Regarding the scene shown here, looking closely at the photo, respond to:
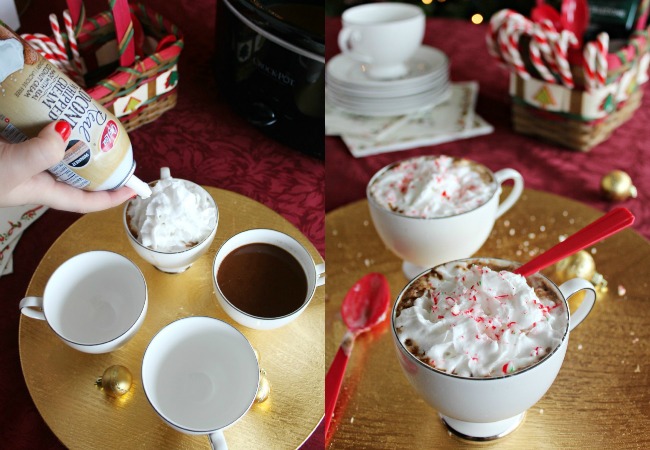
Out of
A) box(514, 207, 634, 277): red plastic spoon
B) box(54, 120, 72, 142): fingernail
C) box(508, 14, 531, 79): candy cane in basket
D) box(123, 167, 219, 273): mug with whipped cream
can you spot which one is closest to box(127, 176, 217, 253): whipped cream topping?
box(123, 167, 219, 273): mug with whipped cream

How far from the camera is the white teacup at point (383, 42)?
92cm

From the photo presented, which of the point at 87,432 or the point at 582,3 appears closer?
the point at 87,432

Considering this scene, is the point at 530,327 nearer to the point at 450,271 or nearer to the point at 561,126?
the point at 450,271

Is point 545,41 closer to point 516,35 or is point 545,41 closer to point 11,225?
point 516,35

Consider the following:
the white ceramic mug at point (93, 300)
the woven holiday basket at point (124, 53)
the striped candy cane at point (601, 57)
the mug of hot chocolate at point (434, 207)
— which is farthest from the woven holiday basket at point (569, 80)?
the white ceramic mug at point (93, 300)

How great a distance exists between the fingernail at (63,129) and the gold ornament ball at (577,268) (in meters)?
0.46

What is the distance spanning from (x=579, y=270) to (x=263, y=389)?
33cm

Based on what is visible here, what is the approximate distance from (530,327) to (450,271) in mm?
78

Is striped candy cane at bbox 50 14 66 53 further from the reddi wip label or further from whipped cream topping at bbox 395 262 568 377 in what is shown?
whipped cream topping at bbox 395 262 568 377

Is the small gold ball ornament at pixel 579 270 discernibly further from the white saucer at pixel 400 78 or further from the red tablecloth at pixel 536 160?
the white saucer at pixel 400 78

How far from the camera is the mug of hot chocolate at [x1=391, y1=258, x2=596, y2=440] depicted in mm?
421

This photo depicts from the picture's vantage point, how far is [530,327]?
0.44 m

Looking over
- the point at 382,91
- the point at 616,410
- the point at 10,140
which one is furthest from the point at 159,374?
the point at 382,91

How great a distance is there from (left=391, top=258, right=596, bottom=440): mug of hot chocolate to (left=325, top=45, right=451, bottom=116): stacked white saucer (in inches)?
17.8
